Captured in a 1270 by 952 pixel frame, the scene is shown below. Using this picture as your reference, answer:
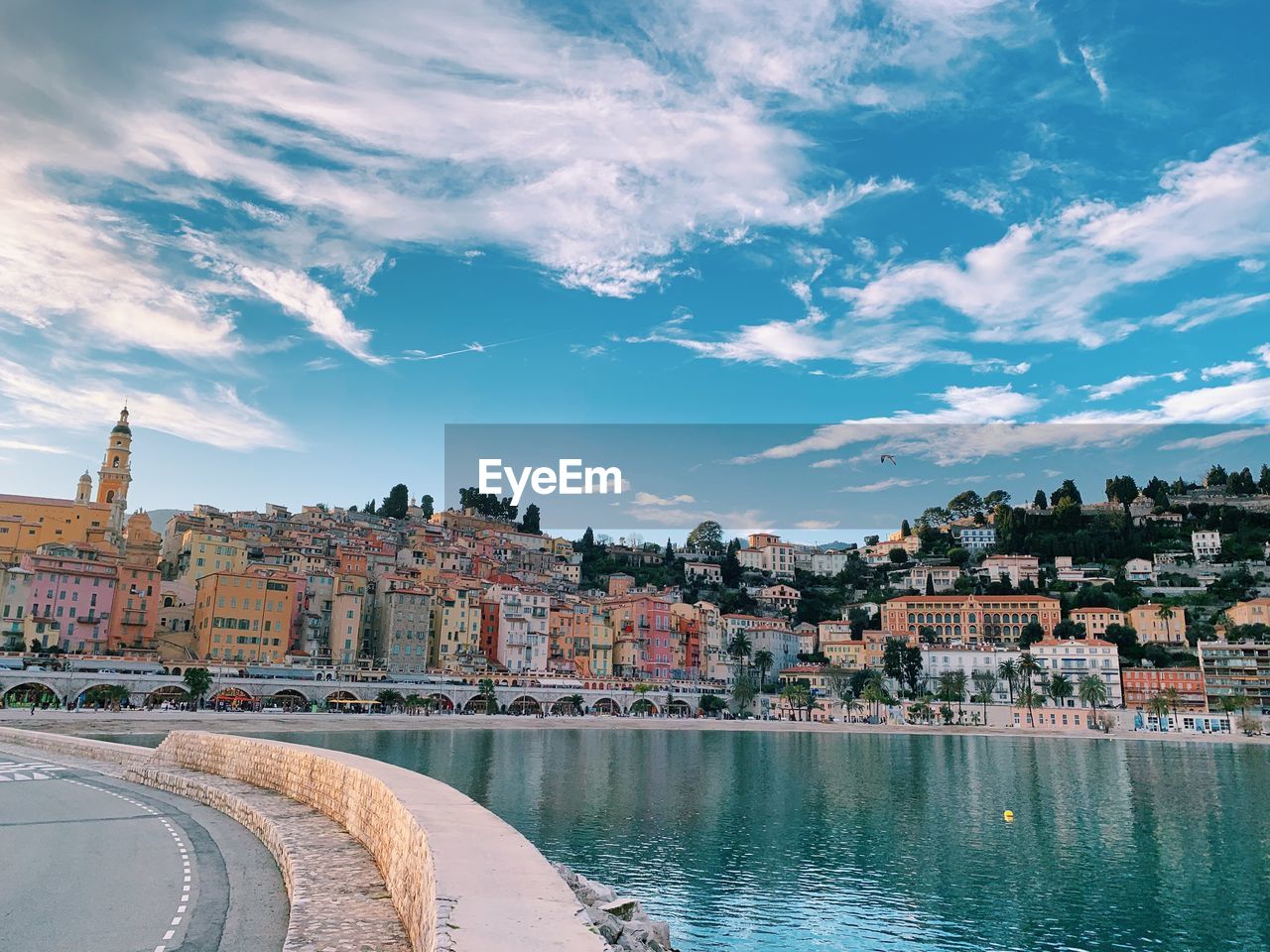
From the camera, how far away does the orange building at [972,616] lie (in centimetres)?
12794

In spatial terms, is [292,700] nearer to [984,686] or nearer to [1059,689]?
[984,686]

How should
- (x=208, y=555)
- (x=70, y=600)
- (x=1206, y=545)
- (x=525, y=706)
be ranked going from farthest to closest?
1. (x=1206, y=545)
2. (x=208, y=555)
3. (x=525, y=706)
4. (x=70, y=600)

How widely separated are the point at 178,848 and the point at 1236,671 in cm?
11592

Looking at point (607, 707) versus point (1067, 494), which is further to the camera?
point (1067, 494)

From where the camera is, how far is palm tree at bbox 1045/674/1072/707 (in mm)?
103938

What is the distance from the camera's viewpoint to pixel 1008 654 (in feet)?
389

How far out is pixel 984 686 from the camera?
108 metres

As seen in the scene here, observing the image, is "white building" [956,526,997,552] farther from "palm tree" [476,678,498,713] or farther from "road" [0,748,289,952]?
"road" [0,748,289,952]

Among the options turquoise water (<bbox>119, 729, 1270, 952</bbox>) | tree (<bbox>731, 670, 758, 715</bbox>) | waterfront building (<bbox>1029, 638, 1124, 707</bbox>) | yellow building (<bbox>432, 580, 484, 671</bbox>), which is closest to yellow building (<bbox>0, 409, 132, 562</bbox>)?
yellow building (<bbox>432, 580, 484, 671</bbox>)

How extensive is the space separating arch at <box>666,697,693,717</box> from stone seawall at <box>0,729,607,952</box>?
87.1 metres

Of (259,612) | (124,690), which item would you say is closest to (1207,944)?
(124,690)

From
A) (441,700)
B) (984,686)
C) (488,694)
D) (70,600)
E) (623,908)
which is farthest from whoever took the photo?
(984,686)

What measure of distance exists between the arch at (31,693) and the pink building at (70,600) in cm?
1079

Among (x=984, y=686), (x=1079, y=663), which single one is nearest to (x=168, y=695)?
(x=984, y=686)
